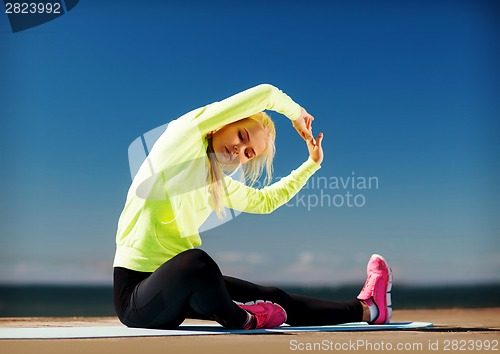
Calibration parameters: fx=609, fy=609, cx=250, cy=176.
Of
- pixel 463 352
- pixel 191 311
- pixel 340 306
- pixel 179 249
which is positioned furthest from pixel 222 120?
pixel 463 352

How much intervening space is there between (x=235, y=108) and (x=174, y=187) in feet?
0.71

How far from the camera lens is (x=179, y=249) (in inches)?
53.1

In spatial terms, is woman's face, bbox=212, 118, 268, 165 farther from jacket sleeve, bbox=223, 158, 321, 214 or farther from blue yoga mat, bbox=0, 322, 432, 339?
blue yoga mat, bbox=0, 322, 432, 339

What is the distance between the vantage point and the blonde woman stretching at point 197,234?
123 cm

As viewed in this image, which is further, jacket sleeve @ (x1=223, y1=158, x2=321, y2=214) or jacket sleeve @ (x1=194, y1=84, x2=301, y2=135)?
jacket sleeve @ (x1=223, y1=158, x2=321, y2=214)

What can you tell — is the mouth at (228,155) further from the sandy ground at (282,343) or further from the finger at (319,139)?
the sandy ground at (282,343)

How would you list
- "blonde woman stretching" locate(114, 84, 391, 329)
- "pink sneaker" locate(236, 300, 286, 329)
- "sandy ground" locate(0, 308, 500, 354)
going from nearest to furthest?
"sandy ground" locate(0, 308, 500, 354) < "blonde woman stretching" locate(114, 84, 391, 329) < "pink sneaker" locate(236, 300, 286, 329)

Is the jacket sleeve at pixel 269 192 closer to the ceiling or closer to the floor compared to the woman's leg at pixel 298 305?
closer to the ceiling

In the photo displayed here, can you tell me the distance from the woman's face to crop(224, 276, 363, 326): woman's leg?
0.31 m

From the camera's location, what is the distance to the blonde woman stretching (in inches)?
48.6

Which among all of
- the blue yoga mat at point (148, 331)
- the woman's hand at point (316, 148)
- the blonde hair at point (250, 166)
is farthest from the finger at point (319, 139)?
the blue yoga mat at point (148, 331)

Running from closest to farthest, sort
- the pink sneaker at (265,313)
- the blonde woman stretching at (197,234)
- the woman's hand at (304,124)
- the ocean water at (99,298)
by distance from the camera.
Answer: the blonde woman stretching at (197,234) < the pink sneaker at (265,313) < the woman's hand at (304,124) < the ocean water at (99,298)

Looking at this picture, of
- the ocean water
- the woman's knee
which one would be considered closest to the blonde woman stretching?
the woman's knee

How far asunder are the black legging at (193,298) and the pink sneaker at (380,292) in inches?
3.2
